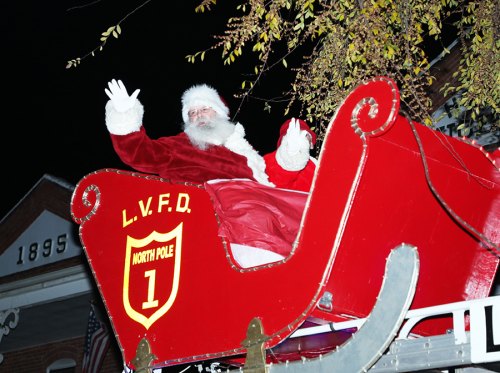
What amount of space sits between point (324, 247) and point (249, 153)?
5.83ft

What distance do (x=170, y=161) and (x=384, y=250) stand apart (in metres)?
1.58

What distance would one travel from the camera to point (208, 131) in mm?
5137

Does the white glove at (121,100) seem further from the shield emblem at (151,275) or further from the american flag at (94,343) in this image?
the american flag at (94,343)

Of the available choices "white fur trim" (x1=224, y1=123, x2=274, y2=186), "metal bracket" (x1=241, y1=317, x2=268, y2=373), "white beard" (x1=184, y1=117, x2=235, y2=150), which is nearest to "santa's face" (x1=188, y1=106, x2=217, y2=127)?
"white beard" (x1=184, y1=117, x2=235, y2=150)

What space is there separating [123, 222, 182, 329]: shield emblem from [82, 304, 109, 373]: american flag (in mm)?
6187

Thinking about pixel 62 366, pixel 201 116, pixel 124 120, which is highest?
pixel 201 116

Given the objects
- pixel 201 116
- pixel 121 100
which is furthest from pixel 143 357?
pixel 201 116

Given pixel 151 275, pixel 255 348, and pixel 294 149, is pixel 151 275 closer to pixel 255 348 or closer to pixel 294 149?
pixel 255 348

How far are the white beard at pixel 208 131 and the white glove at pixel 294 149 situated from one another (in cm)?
46

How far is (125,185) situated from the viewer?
4.62m

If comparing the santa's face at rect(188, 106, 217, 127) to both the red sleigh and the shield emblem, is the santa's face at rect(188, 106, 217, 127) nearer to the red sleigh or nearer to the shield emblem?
the red sleigh

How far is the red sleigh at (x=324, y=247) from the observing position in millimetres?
3531

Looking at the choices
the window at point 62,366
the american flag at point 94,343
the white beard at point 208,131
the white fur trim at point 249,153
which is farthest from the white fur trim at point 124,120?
the window at point 62,366

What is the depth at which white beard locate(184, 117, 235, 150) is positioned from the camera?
197 inches
